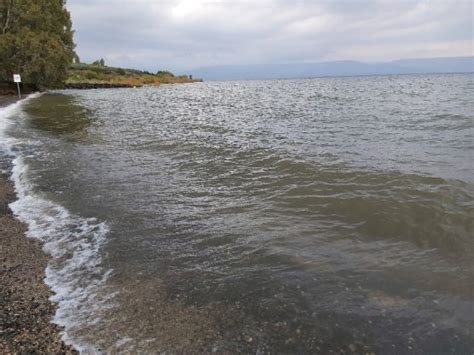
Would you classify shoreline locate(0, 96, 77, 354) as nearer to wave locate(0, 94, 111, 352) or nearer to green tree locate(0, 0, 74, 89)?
wave locate(0, 94, 111, 352)

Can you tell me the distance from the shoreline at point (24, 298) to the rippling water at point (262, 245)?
0.20 meters

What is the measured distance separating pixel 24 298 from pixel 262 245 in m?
3.96

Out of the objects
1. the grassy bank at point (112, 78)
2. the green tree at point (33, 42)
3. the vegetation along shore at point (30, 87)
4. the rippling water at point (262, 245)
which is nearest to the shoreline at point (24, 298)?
the vegetation along shore at point (30, 87)

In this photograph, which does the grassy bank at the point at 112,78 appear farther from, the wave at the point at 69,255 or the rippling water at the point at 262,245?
the wave at the point at 69,255

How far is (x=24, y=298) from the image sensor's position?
18.8ft

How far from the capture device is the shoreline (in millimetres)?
4707

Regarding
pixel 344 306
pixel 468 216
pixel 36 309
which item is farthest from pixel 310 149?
pixel 36 309

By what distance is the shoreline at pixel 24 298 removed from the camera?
15.4 feet

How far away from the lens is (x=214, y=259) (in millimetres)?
7051

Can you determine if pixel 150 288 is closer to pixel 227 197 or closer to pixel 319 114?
pixel 227 197

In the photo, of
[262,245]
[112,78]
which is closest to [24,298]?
[262,245]

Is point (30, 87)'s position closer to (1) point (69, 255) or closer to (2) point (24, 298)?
(1) point (69, 255)

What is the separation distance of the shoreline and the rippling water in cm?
20

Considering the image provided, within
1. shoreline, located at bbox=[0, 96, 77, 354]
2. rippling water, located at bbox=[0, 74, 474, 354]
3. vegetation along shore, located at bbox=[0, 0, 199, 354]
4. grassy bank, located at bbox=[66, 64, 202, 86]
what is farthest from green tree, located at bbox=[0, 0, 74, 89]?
shoreline, located at bbox=[0, 96, 77, 354]
